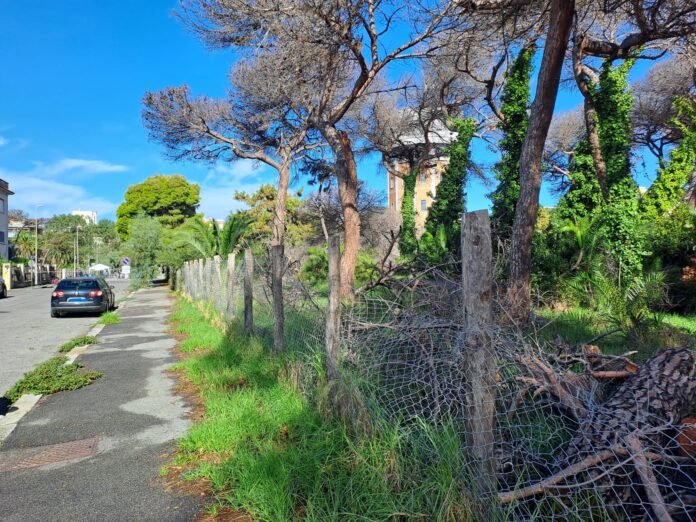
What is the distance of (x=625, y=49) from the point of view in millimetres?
10438

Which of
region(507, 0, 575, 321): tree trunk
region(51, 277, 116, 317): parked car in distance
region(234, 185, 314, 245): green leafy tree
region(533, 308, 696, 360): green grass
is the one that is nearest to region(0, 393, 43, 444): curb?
region(533, 308, 696, 360): green grass

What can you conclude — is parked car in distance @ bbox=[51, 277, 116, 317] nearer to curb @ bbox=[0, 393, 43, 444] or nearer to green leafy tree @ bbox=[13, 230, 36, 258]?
curb @ bbox=[0, 393, 43, 444]

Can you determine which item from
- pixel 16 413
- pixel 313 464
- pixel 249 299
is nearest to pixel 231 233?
pixel 249 299

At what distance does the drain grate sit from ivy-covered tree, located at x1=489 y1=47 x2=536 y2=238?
13.1 m

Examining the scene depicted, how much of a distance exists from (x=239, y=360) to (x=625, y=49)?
10.6m

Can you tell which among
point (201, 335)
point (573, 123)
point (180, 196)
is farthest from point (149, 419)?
point (180, 196)

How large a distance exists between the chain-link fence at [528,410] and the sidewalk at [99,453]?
1.52 metres

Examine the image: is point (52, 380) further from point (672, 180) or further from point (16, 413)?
point (672, 180)

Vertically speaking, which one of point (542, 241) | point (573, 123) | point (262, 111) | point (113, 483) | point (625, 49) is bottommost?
point (113, 483)

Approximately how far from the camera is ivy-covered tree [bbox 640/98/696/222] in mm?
14172

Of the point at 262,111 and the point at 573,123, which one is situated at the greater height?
the point at 573,123

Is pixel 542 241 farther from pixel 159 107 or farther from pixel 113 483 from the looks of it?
pixel 159 107

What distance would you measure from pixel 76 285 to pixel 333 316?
14499mm

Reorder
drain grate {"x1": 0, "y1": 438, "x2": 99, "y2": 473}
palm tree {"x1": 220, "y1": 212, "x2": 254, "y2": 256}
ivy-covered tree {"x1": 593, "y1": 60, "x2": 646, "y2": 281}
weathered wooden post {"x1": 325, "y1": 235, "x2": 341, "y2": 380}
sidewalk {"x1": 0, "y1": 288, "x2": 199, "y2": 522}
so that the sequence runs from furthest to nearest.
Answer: palm tree {"x1": 220, "y1": 212, "x2": 254, "y2": 256}
ivy-covered tree {"x1": 593, "y1": 60, "x2": 646, "y2": 281}
weathered wooden post {"x1": 325, "y1": 235, "x2": 341, "y2": 380}
drain grate {"x1": 0, "y1": 438, "x2": 99, "y2": 473}
sidewalk {"x1": 0, "y1": 288, "x2": 199, "y2": 522}
